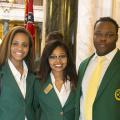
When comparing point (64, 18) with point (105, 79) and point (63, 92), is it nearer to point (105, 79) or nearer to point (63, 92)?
point (63, 92)

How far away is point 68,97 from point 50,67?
34 centimetres

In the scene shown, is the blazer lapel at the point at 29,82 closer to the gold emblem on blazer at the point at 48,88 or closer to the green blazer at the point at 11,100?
the green blazer at the point at 11,100

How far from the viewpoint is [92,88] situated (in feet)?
9.91

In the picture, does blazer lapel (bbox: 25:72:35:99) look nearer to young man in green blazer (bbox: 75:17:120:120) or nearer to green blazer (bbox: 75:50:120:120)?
young man in green blazer (bbox: 75:17:120:120)

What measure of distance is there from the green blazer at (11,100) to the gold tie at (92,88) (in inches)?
21.0

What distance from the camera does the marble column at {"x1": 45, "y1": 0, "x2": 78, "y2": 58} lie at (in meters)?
5.68

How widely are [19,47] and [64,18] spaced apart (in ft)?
9.16

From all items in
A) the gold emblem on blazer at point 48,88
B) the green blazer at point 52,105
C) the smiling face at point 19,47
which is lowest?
the green blazer at point 52,105

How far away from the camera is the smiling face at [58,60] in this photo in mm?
3295

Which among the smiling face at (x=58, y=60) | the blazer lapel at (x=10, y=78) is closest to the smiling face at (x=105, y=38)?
the smiling face at (x=58, y=60)

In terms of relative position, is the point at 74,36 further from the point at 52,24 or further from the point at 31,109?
the point at 31,109

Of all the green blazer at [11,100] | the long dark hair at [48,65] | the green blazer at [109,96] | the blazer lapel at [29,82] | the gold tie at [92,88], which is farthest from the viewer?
the long dark hair at [48,65]

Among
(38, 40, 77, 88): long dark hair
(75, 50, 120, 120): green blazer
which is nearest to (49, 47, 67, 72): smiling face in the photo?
(38, 40, 77, 88): long dark hair

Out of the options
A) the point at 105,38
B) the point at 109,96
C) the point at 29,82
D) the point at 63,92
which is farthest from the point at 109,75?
the point at 29,82
